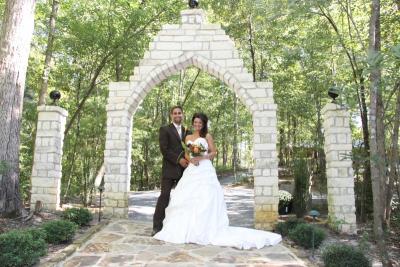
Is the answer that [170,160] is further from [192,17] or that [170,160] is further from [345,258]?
[192,17]

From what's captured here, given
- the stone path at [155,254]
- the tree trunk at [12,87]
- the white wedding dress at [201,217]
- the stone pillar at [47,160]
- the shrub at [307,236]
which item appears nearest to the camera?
the stone path at [155,254]

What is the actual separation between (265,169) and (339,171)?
128cm

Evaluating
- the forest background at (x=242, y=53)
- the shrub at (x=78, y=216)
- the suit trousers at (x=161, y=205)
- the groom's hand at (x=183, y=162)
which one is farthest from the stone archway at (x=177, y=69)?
the groom's hand at (x=183, y=162)

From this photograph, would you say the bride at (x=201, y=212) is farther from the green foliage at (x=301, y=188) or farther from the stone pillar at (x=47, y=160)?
the stone pillar at (x=47, y=160)

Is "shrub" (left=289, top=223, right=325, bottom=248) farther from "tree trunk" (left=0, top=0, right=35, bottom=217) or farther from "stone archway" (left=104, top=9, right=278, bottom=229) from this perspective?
"tree trunk" (left=0, top=0, right=35, bottom=217)

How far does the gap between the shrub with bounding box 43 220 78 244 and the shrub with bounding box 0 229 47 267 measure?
828mm

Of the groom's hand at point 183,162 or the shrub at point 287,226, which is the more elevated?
the groom's hand at point 183,162

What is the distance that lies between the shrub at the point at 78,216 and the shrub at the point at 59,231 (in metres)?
1.04

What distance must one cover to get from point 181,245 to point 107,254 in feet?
3.17

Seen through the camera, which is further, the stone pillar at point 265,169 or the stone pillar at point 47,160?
the stone pillar at point 47,160

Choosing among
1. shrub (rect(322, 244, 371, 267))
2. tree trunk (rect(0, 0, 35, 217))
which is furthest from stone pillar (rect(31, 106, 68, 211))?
shrub (rect(322, 244, 371, 267))

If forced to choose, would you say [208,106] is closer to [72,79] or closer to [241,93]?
[72,79]

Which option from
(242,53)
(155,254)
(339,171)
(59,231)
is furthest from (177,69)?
(242,53)

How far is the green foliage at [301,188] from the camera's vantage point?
25.5ft
